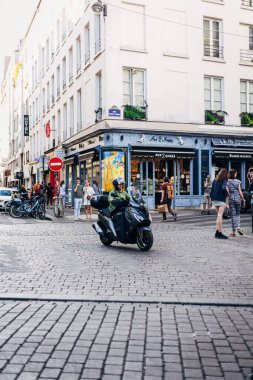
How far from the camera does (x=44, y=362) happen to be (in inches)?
134

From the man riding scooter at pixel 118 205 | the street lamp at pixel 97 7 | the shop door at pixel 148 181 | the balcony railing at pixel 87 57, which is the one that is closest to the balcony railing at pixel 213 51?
the street lamp at pixel 97 7

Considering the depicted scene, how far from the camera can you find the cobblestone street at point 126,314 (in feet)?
11.0

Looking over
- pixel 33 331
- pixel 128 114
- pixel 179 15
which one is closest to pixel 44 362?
pixel 33 331

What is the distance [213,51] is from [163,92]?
4344 millimetres

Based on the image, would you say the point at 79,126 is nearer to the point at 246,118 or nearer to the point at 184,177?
the point at 184,177

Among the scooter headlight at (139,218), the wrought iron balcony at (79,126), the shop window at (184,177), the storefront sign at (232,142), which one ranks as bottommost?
the scooter headlight at (139,218)

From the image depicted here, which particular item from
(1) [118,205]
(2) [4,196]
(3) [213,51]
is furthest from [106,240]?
(3) [213,51]

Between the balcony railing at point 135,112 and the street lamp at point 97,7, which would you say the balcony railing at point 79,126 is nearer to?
the balcony railing at point 135,112

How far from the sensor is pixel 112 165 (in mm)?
23734

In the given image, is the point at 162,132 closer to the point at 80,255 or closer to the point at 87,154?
the point at 87,154

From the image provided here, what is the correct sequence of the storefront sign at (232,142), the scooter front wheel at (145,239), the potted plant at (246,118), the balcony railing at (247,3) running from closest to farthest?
the scooter front wheel at (145,239), the storefront sign at (232,142), the potted plant at (246,118), the balcony railing at (247,3)

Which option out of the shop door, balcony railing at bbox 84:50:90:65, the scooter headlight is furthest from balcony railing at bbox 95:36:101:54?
the scooter headlight

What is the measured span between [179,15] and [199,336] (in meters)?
23.6

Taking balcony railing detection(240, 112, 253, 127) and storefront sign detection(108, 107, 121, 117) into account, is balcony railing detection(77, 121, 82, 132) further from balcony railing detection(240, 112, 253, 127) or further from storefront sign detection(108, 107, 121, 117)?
balcony railing detection(240, 112, 253, 127)
